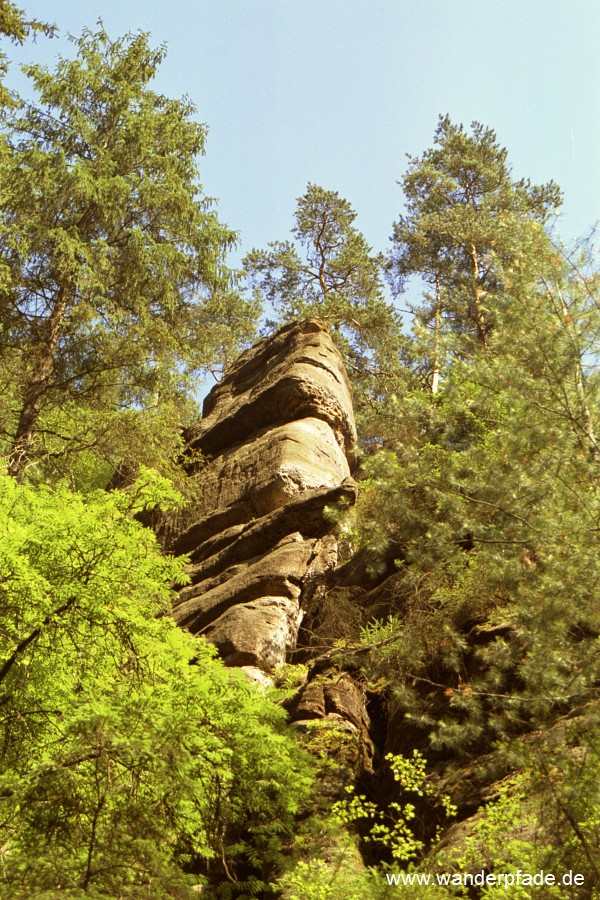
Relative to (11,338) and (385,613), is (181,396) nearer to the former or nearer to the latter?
(11,338)

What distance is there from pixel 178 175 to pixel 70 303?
13.0ft

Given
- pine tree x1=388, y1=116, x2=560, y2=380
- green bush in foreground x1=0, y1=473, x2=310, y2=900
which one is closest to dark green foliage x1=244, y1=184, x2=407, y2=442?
pine tree x1=388, y1=116, x2=560, y2=380

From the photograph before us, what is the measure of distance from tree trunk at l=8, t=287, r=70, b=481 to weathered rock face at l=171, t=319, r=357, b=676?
3.15 meters

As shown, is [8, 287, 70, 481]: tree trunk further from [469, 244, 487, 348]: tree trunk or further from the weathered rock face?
[469, 244, 487, 348]: tree trunk

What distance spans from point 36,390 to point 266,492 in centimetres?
468

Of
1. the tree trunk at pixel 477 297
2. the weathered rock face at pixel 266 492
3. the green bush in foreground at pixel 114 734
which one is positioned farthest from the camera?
the tree trunk at pixel 477 297

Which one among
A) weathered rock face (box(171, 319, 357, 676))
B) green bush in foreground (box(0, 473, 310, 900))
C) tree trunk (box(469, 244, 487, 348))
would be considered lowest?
green bush in foreground (box(0, 473, 310, 900))

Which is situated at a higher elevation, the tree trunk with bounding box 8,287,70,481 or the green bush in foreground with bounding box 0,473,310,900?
the tree trunk with bounding box 8,287,70,481

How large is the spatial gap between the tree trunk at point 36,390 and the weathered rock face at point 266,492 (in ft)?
10.3

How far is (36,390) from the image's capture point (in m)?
13.3

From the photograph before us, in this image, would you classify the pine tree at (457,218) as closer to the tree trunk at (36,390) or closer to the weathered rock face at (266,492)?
the weathered rock face at (266,492)

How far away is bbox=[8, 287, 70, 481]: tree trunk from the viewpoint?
1225 centimetres

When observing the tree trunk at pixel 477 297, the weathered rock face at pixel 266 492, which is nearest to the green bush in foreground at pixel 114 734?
the weathered rock face at pixel 266 492

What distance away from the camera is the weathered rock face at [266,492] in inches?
481
